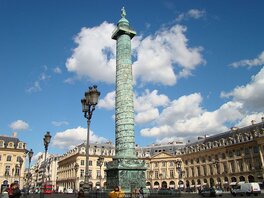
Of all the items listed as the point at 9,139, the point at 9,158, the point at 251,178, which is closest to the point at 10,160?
the point at 9,158

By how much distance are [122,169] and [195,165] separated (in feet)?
157

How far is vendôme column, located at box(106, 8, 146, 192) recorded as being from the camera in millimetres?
20656

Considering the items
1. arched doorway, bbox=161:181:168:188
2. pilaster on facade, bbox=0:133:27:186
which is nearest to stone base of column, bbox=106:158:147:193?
pilaster on facade, bbox=0:133:27:186

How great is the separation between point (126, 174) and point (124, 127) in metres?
3.54

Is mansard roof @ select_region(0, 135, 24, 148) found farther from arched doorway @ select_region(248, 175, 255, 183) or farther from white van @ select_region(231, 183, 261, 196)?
arched doorway @ select_region(248, 175, 255, 183)

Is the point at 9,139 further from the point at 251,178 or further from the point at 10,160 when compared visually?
the point at 251,178

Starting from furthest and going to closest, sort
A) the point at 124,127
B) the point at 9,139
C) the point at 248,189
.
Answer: the point at 9,139 < the point at 248,189 < the point at 124,127

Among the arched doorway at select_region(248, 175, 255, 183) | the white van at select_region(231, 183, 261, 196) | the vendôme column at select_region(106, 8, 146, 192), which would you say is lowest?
the white van at select_region(231, 183, 261, 196)

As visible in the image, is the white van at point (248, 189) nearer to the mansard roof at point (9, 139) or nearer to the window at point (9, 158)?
the window at point (9, 158)

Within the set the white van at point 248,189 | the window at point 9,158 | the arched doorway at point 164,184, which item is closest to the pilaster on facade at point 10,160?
the window at point 9,158

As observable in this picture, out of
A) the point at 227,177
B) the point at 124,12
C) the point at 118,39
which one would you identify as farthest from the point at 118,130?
the point at 227,177

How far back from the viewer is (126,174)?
67.7 feet

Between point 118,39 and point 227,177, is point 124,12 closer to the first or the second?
point 118,39

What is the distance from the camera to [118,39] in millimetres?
25406
